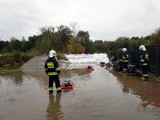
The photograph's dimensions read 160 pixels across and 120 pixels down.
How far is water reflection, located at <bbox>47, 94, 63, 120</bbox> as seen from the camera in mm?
8061

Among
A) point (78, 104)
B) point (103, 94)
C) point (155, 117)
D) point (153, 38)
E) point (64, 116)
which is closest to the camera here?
point (155, 117)

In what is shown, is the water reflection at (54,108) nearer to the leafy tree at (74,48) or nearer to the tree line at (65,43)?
the tree line at (65,43)

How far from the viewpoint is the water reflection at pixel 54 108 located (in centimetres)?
806

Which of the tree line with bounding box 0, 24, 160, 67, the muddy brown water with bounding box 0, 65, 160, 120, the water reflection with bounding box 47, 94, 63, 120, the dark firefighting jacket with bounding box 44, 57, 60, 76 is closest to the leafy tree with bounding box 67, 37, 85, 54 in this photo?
the tree line with bounding box 0, 24, 160, 67

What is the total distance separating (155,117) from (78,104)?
3.03 meters

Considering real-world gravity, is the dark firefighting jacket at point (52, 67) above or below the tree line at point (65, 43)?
below

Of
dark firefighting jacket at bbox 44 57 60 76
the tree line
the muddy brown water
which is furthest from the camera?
the tree line

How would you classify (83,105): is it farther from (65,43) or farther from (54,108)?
(65,43)

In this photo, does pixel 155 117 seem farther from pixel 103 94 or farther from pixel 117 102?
pixel 103 94

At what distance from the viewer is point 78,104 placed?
31.4ft

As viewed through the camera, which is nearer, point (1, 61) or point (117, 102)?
point (117, 102)

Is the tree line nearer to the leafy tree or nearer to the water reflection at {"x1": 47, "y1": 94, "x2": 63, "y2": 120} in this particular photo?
the leafy tree

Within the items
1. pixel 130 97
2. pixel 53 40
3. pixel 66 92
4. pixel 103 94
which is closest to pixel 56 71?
pixel 66 92

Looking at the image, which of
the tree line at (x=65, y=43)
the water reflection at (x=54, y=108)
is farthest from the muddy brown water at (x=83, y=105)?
the tree line at (x=65, y=43)
